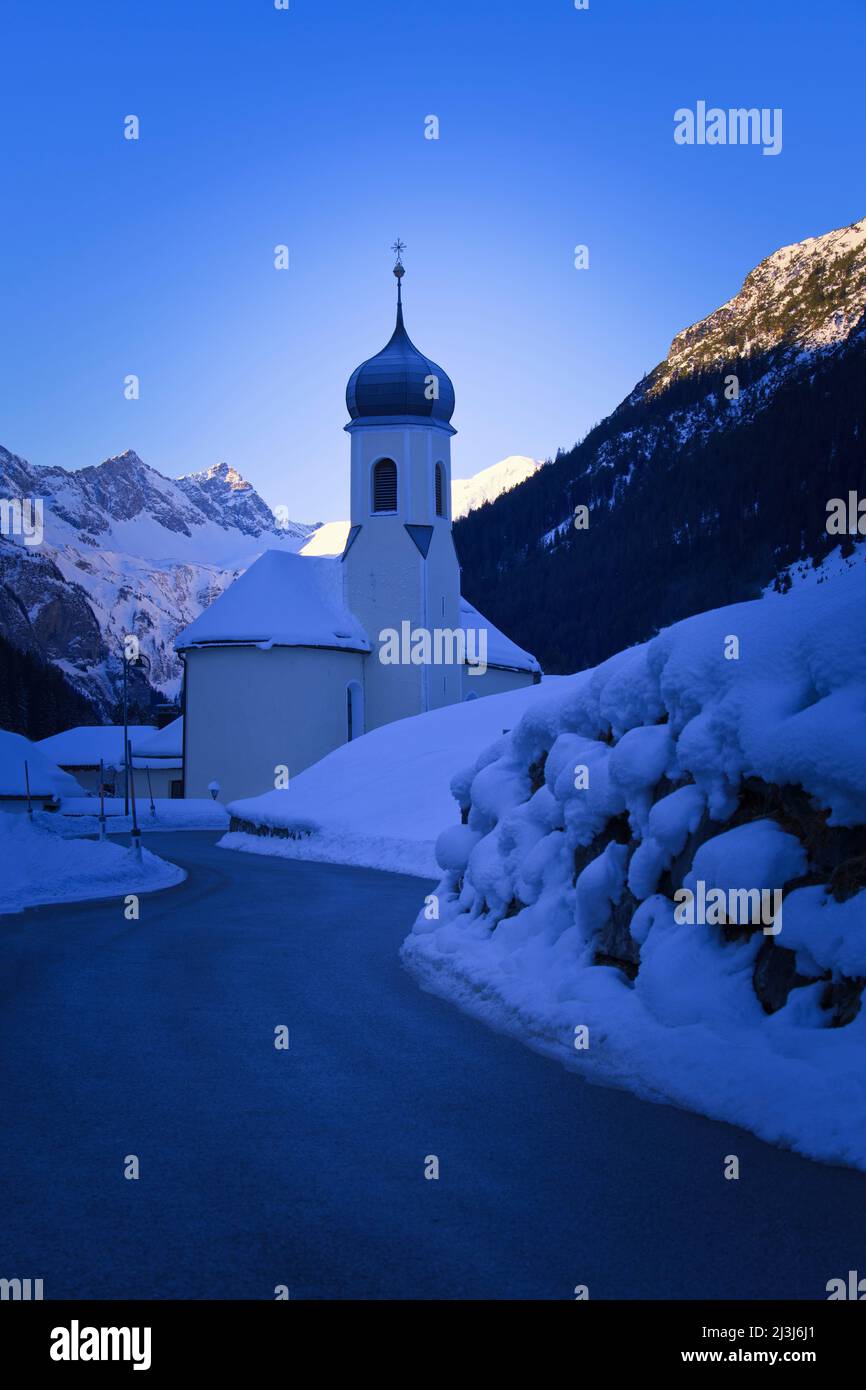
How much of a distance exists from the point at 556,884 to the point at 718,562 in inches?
4502

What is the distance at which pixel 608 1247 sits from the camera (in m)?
4.39

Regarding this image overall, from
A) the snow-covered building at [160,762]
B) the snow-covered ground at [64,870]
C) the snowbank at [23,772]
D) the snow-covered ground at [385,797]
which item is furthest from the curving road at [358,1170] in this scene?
the snow-covered building at [160,762]

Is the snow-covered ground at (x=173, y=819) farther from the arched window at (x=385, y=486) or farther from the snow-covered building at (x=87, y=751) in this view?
the snow-covered building at (x=87, y=751)

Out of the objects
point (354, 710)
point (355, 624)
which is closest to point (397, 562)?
point (355, 624)

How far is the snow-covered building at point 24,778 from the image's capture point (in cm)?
7256

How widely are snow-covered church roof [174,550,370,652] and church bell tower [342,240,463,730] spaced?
112cm

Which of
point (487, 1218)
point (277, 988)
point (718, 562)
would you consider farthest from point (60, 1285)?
point (718, 562)

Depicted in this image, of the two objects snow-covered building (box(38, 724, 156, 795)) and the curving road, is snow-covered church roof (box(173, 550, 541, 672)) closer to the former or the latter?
the curving road

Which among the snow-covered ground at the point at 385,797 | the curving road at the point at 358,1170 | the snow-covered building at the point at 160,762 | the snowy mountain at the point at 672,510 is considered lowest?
the curving road at the point at 358,1170

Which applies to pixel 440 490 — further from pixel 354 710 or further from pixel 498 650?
pixel 354 710

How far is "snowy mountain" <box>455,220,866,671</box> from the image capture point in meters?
119

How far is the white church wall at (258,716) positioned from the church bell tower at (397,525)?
9.40 feet

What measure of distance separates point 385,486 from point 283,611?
23.1ft

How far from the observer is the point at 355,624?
5647cm
